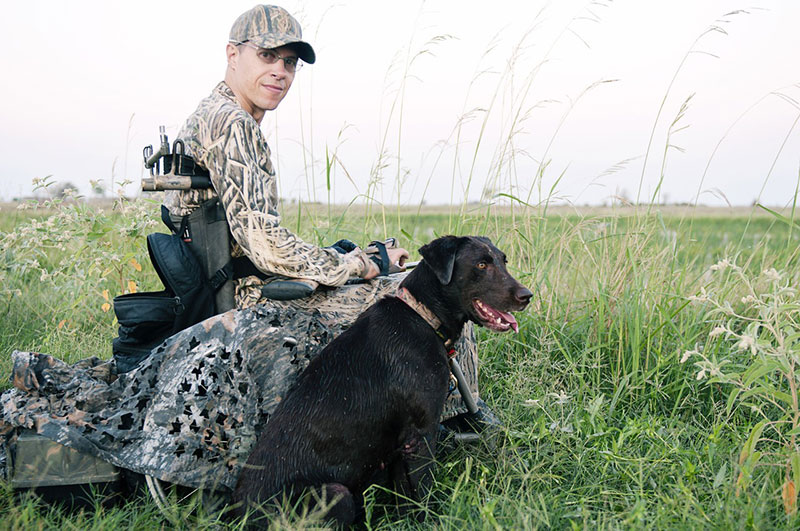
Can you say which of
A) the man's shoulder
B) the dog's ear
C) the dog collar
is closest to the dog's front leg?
the dog collar

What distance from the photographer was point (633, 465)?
9.31ft

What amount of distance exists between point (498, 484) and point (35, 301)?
4.54 metres

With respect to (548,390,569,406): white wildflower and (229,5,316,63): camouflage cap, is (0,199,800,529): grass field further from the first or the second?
(229,5,316,63): camouflage cap

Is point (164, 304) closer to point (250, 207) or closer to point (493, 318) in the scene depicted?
point (250, 207)

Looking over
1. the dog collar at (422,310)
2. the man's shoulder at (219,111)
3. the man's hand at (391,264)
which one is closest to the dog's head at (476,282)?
the dog collar at (422,310)

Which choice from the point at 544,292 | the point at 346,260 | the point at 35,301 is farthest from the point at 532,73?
the point at 35,301

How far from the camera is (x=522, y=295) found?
8.83ft

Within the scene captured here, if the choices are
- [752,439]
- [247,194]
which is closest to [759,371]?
[752,439]

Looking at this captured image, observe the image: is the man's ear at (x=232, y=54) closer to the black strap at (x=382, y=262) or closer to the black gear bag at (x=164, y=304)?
the black gear bag at (x=164, y=304)

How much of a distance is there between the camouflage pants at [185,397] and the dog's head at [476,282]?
0.70 m

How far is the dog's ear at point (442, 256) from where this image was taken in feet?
8.93

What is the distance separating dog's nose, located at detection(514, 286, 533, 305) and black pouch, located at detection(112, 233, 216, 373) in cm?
148

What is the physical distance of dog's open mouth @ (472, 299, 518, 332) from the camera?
2.75 metres

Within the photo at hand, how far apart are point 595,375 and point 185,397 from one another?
2395mm
